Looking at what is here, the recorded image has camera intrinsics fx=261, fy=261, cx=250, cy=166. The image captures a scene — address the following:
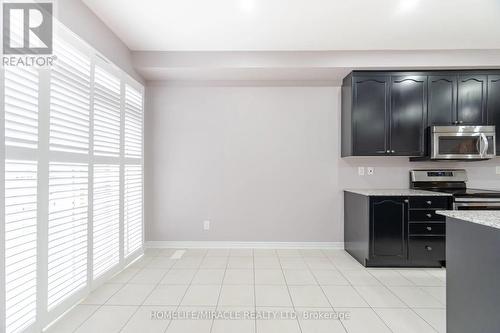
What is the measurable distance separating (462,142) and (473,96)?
2.01 feet

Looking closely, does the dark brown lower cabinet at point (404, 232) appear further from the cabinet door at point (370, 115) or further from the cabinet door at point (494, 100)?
the cabinet door at point (494, 100)

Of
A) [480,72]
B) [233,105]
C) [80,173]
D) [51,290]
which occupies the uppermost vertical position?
[480,72]

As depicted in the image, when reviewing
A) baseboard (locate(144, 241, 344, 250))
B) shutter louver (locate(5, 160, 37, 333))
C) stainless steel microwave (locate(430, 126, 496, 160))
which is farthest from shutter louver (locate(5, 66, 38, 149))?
stainless steel microwave (locate(430, 126, 496, 160))

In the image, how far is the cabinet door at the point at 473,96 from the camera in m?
3.31

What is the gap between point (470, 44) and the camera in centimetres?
307

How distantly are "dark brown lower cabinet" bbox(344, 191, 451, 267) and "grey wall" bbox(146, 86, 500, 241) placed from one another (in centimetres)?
71

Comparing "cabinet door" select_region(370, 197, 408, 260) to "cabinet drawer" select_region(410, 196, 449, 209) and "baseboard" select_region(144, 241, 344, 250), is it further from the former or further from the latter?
"baseboard" select_region(144, 241, 344, 250)

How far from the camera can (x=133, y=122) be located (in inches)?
129

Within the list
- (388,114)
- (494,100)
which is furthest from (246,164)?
(494,100)

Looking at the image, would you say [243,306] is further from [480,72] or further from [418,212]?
[480,72]

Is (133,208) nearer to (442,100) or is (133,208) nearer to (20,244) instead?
(20,244)

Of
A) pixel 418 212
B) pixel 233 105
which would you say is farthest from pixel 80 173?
pixel 418 212

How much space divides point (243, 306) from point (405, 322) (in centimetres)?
129

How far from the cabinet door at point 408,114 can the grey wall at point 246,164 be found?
618mm
